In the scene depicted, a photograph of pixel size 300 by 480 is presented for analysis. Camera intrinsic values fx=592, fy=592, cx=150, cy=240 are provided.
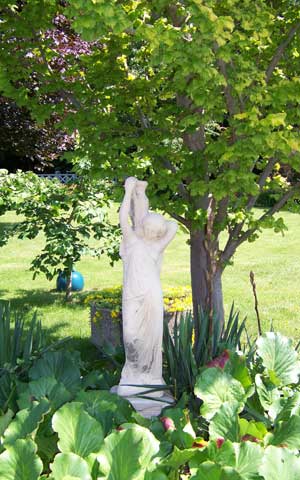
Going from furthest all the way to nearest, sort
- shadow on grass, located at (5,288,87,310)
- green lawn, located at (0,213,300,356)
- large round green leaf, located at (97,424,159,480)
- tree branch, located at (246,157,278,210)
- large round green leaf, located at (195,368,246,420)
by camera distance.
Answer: shadow on grass, located at (5,288,87,310) → green lawn, located at (0,213,300,356) → tree branch, located at (246,157,278,210) → large round green leaf, located at (195,368,246,420) → large round green leaf, located at (97,424,159,480)

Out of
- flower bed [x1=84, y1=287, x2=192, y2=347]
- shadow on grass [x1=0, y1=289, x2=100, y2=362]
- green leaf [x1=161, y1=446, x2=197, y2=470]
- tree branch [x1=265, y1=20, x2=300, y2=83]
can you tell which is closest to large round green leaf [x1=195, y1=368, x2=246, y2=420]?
green leaf [x1=161, y1=446, x2=197, y2=470]

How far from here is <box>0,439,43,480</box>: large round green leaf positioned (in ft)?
8.12

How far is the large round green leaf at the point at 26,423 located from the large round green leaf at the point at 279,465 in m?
1.08

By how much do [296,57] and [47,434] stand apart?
4155mm

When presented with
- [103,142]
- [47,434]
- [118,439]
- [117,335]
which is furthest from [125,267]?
[117,335]

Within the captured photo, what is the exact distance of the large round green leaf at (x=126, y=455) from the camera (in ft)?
8.11

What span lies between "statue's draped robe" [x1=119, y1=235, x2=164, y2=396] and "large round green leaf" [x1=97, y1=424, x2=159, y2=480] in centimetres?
112

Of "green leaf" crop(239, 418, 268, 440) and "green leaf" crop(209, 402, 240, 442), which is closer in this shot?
"green leaf" crop(209, 402, 240, 442)

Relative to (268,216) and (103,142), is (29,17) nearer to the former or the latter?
(103,142)

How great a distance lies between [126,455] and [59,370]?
1.38m

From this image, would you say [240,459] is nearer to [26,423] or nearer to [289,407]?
[289,407]

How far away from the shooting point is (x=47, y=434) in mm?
3043

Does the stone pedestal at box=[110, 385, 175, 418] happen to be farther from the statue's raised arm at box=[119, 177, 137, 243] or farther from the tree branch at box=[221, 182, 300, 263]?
the tree branch at box=[221, 182, 300, 263]

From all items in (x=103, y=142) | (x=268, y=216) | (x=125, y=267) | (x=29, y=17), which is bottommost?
(x=125, y=267)
